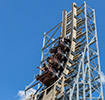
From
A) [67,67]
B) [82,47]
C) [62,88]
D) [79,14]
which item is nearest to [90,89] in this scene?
[62,88]

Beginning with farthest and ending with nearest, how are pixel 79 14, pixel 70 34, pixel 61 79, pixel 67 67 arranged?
pixel 79 14 < pixel 70 34 < pixel 67 67 < pixel 61 79

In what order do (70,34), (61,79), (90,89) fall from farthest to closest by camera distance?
1. (70,34)
2. (61,79)
3. (90,89)

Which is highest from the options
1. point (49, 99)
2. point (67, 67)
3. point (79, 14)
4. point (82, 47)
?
point (79, 14)

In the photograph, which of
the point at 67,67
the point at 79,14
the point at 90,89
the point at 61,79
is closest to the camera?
the point at 90,89

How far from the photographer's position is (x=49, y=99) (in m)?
29.7

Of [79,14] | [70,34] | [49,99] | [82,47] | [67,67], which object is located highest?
[79,14]

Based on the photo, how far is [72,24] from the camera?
39312 mm

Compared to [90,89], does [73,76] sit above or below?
above

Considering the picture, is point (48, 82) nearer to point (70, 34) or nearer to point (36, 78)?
point (36, 78)

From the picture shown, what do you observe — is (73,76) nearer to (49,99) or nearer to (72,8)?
(49,99)

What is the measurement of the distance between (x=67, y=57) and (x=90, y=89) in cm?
647

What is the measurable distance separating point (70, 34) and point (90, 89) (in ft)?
35.5

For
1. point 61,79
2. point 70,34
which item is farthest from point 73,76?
point 70,34

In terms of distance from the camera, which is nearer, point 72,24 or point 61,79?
point 61,79
